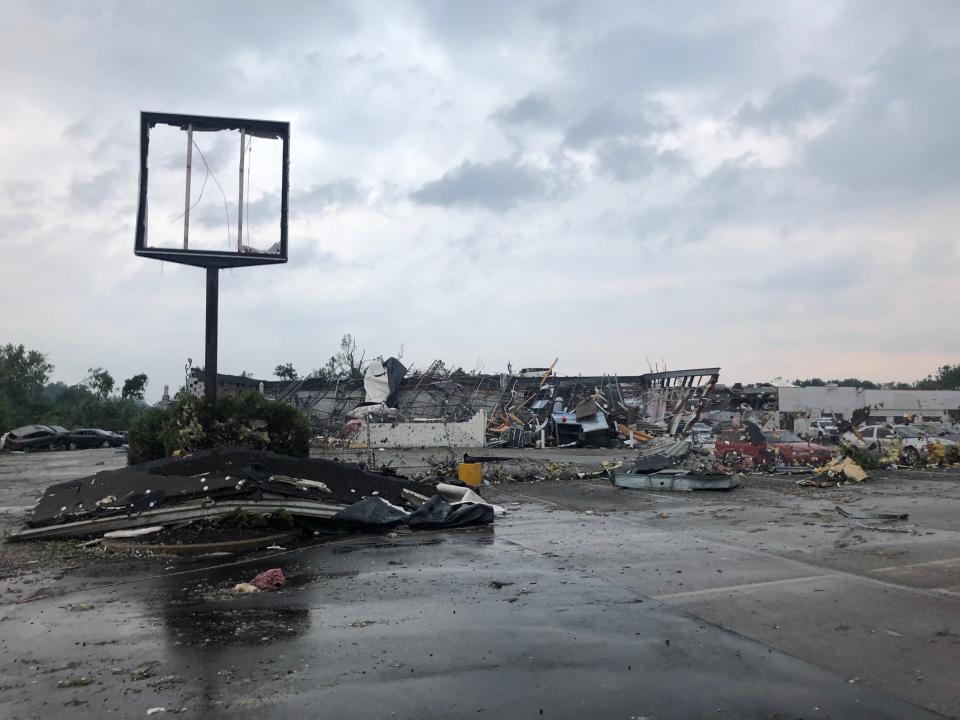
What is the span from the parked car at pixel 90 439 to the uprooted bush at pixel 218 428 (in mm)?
30805

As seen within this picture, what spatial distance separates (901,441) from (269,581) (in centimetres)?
2591

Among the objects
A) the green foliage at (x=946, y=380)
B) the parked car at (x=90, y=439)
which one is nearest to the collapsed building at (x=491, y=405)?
the parked car at (x=90, y=439)

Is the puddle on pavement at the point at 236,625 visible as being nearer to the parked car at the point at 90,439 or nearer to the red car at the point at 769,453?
the red car at the point at 769,453

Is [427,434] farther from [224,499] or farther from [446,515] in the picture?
[224,499]

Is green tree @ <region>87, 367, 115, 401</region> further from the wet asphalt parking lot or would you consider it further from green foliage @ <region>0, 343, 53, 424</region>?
the wet asphalt parking lot

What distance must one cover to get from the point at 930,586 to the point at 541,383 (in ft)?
110

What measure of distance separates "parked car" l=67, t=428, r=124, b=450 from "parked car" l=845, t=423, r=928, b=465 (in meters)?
38.1

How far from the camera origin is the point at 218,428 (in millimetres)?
12508

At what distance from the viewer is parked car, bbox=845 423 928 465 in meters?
24.3

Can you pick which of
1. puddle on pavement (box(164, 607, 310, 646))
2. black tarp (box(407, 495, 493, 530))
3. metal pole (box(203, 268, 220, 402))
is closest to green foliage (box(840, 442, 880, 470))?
black tarp (box(407, 495, 493, 530))

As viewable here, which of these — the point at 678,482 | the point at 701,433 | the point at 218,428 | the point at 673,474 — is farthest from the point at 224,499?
the point at 701,433

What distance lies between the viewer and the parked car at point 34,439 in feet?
126

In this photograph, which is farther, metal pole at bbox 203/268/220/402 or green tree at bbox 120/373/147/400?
green tree at bbox 120/373/147/400

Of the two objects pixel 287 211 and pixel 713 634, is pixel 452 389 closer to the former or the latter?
pixel 287 211
